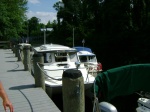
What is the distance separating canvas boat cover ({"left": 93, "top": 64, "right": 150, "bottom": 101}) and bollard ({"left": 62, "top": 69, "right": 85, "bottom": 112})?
78 cm

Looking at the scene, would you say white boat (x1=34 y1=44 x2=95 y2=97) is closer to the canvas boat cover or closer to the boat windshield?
the canvas boat cover

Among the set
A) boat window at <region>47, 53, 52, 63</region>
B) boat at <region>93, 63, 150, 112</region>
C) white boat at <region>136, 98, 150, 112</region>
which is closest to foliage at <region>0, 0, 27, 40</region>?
boat window at <region>47, 53, 52, 63</region>

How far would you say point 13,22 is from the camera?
47500mm

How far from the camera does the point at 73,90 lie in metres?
6.86

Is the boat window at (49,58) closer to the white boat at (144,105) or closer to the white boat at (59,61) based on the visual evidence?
the white boat at (59,61)

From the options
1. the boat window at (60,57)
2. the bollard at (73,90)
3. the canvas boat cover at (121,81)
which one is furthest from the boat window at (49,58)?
the bollard at (73,90)

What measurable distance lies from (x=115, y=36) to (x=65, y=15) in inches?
1097

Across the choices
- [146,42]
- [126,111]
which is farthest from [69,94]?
[146,42]

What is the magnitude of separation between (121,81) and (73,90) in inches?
71.4

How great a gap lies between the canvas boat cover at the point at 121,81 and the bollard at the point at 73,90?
0.78 metres

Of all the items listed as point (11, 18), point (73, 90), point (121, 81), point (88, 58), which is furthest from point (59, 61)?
point (11, 18)

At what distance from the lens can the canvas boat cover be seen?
789 centimetres

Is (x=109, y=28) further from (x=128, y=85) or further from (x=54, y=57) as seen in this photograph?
(x=128, y=85)

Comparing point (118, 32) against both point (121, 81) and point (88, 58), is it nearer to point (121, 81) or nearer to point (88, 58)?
point (88, 58)
